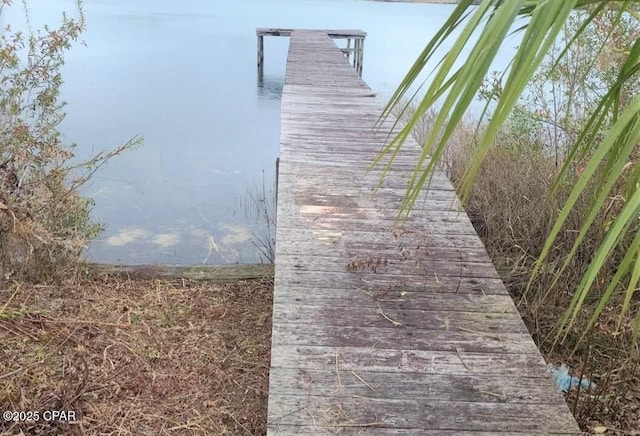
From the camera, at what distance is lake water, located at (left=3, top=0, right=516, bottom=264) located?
18.1 feet

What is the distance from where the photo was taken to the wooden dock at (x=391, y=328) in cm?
149

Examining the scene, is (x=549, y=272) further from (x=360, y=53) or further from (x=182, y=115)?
(x=360, y=53)

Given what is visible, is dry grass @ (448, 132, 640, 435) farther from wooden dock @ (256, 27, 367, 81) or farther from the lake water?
wooden dock @ (256, 27, 367, 81)

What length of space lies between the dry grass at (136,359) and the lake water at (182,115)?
214 cm

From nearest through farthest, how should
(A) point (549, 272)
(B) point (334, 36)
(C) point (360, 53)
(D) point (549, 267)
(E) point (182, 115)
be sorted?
(A) point (549, 272) < (D) point (549, 267) < (E) point (182, 115) < (C) point (360, 53) < (B) point (334, 36)

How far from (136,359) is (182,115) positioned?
7662mm

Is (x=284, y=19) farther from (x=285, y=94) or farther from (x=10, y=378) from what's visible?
(x=10, y=378)

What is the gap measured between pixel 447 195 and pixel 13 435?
2.14 m

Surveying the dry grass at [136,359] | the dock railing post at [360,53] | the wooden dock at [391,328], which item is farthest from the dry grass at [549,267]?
the dock railing post at [360,53]

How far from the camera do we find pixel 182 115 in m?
9.46

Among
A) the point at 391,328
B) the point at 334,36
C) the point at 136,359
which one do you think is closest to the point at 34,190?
the point at 136,359

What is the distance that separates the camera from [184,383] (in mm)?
2141

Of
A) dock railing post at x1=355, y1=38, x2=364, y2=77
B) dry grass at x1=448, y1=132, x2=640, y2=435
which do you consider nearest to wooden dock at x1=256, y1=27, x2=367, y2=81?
dock railing post at x1=355, y1=38, x2=364, y2=77

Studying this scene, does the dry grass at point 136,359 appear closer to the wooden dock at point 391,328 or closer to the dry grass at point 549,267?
the wooden dock at point 391,328
